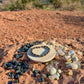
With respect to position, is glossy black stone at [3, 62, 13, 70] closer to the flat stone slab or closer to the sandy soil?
the sandy soil

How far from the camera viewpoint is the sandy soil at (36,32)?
3.01 meters

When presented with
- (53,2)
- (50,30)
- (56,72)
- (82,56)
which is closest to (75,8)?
(53,2)

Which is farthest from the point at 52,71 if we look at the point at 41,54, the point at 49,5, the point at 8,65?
the point at 49,5

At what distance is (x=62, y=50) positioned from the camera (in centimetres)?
318

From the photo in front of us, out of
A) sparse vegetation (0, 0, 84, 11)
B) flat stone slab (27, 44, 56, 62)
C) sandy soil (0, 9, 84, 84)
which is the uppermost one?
sparse vegetation (0, 0, 84, 11)

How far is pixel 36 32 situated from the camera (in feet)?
17.3

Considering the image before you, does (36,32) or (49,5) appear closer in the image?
(36,32)

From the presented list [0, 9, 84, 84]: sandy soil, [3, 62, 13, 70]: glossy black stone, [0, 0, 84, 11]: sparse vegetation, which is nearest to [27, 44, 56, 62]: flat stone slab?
[0, 9, 84, 84]: sandy soil

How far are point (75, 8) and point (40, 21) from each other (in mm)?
4677

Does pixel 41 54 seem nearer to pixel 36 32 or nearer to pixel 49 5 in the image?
pixel 36 32

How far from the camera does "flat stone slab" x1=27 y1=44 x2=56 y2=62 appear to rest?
272 cm

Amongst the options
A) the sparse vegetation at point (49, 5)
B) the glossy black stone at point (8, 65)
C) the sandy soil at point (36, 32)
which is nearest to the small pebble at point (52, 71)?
the sandy soil at point (36, 32)

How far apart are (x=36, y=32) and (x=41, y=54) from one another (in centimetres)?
254

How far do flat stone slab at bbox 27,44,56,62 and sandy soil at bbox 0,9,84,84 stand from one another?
0.58 feet
